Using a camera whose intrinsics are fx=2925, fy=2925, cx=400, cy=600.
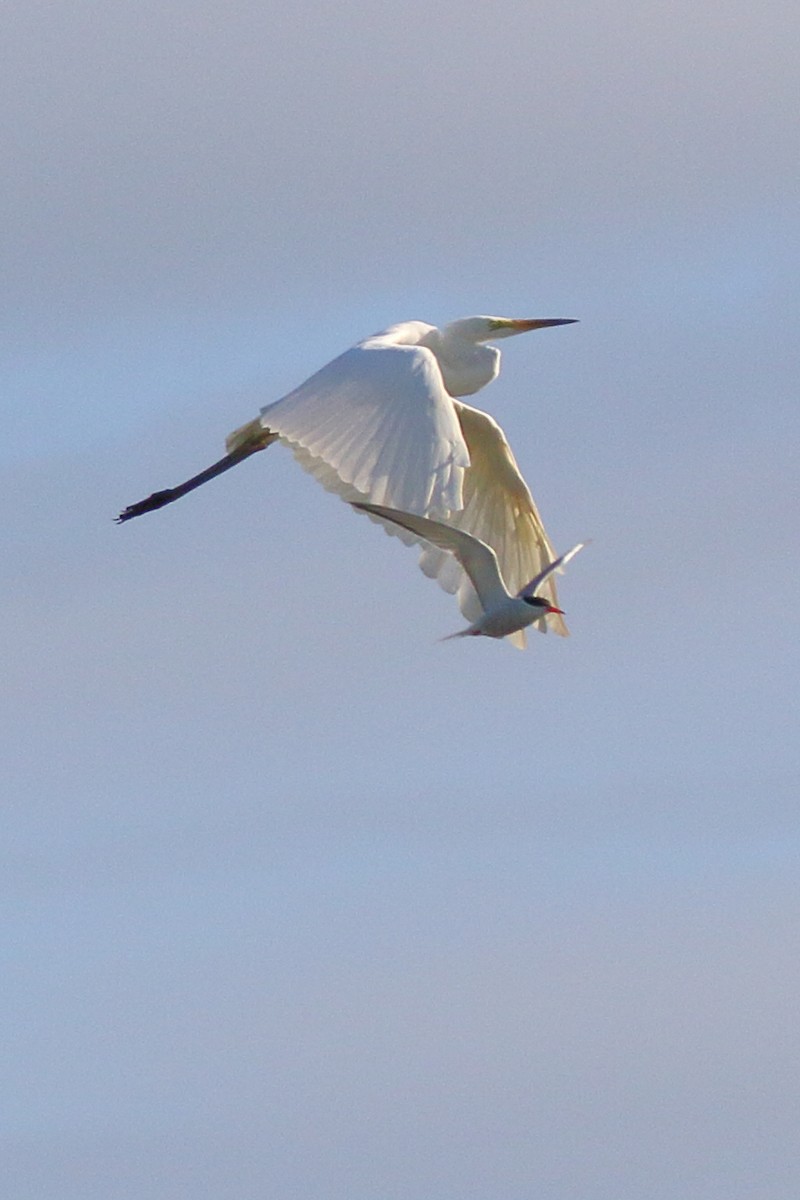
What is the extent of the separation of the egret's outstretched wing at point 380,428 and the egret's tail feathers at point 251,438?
1.91 metres

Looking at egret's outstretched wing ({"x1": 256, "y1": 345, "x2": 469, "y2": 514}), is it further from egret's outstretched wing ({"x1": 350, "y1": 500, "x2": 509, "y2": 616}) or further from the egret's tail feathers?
the egret's tail feathers

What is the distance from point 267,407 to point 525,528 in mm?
2804

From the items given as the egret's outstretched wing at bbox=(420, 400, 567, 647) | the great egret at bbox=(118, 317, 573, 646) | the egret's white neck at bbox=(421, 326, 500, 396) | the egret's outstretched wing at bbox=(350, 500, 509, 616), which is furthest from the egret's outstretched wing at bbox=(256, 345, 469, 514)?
the egret's outstretched wing at bbox=(420, 400, 567, 647)

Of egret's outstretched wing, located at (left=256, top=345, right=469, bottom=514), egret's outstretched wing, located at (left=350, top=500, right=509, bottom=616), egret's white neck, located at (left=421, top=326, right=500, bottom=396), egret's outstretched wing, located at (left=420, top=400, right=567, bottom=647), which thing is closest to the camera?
egret's outstretched wing, located at (left=350, top=500, right=509, bottom=616)

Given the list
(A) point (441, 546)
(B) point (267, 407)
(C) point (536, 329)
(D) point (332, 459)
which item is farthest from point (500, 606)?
(C) point (536, 329)

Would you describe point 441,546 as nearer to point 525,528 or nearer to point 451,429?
point 451,429

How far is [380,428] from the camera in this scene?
19344mm

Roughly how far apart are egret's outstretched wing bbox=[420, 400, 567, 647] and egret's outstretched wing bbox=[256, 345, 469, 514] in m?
1.62

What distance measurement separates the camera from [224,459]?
22.9 metres

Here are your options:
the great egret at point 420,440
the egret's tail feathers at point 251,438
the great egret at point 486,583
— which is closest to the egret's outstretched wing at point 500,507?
the great egret at point 420,440

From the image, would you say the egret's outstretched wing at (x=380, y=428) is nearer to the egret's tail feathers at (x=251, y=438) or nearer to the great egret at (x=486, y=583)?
the great egret at (x=486, y=583)

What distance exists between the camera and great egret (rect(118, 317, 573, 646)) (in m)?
18.9

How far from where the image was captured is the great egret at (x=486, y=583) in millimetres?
17781

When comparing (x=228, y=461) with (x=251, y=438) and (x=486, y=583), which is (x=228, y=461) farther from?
(x=486, y=583)
